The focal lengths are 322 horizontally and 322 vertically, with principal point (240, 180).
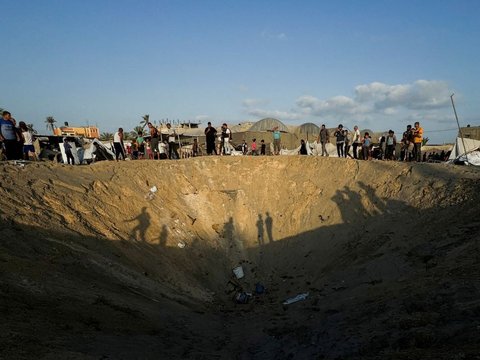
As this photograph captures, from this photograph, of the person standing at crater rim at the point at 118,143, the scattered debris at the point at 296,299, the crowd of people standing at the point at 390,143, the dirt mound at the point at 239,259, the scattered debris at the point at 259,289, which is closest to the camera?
the dirt mound at the point at 239,259

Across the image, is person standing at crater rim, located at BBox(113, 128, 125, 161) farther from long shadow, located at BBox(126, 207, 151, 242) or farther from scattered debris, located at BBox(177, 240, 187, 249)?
scattered debris, located at BBox(177, 240, 187, 249)

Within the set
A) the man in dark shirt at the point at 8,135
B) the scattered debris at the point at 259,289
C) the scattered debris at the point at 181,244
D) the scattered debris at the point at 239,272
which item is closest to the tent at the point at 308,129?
the scattered debris at the point at 239,272

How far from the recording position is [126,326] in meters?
5.29

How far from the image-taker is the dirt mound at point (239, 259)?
183 inches

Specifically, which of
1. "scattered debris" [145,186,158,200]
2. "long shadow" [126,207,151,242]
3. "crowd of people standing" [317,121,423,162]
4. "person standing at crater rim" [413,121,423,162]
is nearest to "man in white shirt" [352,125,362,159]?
"crowd of people standing" [317,121,423,162]

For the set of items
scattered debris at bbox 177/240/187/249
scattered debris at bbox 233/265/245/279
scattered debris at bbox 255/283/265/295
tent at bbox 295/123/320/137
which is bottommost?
scattered debris at bbox 255/283/265/295

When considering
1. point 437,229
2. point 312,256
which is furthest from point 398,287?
point 312,256

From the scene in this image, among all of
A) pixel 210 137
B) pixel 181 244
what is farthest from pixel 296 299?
pixel 210 137

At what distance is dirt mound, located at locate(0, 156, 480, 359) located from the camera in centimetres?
465

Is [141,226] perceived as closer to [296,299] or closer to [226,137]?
[296,299]

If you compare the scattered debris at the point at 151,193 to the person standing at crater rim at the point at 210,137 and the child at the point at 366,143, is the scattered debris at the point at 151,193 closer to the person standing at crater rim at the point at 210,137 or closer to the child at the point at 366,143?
the person standing at crater rim at the point at 210,137

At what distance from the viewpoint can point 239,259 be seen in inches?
472

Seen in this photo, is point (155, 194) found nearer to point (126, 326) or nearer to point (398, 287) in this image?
point (126, 326)

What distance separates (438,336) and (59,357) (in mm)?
4572
